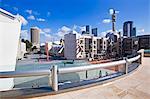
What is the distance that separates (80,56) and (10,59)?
41.3 metres

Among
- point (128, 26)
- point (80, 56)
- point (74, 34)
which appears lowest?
point (80, 56)

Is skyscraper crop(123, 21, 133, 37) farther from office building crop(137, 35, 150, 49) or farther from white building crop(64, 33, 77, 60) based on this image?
white building crop(64, 33, 77, 60)

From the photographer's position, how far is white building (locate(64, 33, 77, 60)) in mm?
47031

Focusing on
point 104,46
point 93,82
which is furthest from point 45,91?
point 104,46

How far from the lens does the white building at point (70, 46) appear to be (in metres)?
47.0

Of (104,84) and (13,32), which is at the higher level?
(13,32)

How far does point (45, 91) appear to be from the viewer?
2789 mm

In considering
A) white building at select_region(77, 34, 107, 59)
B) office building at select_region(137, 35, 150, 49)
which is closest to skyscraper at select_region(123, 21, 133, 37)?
white building at select_region(77, 34, 107, 59)

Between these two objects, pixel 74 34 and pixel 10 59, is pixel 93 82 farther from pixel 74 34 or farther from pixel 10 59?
pixel 74 34

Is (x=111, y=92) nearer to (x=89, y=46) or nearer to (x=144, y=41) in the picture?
(x=89, y=46)

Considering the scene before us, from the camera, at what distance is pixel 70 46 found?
4859cm

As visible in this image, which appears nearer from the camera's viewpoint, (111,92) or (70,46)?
(111,92)

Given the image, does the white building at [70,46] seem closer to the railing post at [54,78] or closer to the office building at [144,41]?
the office building at [144,41]

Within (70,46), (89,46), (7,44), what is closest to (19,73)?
(7,44)
